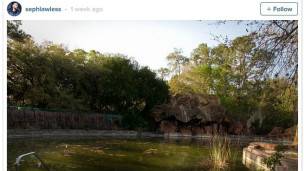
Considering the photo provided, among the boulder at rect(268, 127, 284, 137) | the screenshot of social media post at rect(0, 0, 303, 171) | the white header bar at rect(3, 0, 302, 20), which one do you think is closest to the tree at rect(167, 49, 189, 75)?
the screenshot of social media post at rect(0, 0, 303, 171)

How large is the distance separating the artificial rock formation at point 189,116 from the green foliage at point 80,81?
0.79 meters

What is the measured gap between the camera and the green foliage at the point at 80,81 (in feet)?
51.1

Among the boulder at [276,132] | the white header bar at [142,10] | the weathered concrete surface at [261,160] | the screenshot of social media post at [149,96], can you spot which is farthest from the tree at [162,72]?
the white header bar at [142,10]

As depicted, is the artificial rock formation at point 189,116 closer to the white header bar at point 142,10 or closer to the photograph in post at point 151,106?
the photograph in post at point 151,106

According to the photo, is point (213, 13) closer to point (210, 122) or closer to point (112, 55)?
point (112, 55)

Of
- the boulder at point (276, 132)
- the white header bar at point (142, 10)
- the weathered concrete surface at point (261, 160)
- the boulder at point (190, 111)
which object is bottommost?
the boulder at point (276, 132)

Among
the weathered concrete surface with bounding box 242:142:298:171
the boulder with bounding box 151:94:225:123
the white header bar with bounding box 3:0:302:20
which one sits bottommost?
the weathered concrete surface with bounding box 242:142:298:171

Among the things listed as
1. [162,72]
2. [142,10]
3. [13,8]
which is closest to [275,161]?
[142,10]

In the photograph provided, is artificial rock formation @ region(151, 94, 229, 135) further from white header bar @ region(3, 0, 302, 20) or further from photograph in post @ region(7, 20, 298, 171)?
white header bar @ region(3, 0, 302, 20)

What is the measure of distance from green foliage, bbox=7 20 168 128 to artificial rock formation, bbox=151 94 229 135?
790 mm

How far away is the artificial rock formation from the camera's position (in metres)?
23.8

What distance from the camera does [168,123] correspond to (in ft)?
79.2

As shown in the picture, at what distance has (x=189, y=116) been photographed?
23859mm

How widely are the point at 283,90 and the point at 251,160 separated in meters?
4.45
